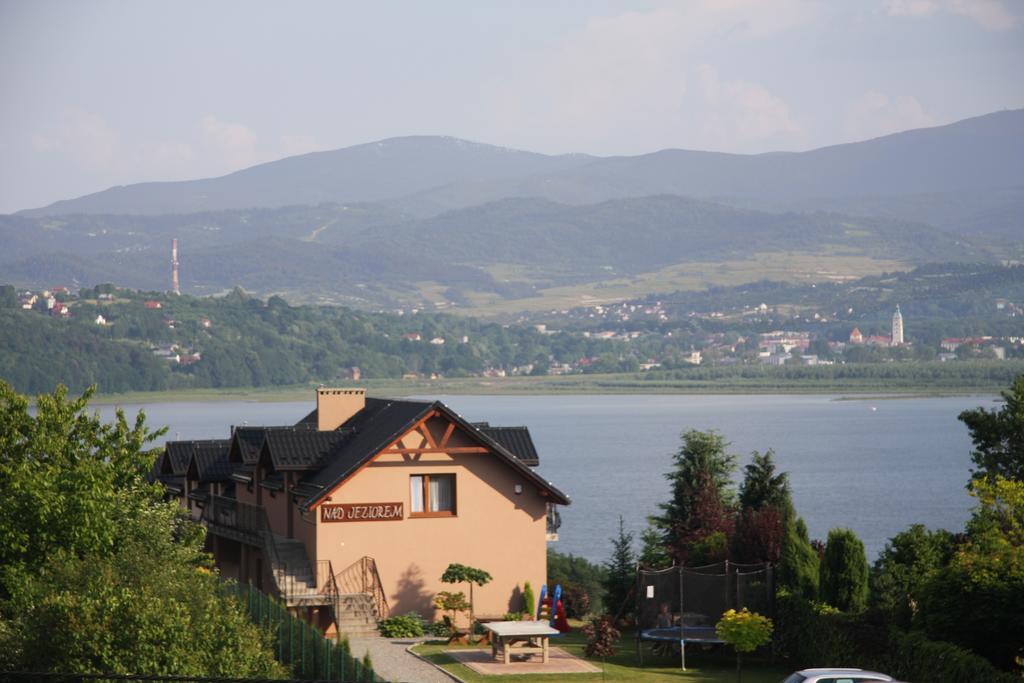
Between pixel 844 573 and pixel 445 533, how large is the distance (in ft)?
31.0

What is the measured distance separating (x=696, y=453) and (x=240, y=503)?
1279 cm

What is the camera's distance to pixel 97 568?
22906 millimetres

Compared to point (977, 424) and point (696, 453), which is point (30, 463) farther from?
point (977, 424)

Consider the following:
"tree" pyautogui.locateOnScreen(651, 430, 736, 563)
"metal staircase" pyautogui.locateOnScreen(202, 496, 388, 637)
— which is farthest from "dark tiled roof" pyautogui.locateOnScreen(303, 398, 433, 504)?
"tree" pyautogui.locateOnScreen(651, 430, 736, 563)

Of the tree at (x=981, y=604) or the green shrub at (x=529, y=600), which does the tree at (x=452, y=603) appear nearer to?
the green shrub at (x=529, y=600)

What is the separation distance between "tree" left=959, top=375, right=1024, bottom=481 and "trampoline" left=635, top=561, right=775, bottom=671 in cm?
983

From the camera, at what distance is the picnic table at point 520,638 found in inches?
1103

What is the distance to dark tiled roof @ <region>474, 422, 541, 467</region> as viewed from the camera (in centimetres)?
3544

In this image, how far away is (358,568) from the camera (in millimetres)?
32938

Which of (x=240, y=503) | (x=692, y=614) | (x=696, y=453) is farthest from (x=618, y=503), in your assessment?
(x=692, y=614)

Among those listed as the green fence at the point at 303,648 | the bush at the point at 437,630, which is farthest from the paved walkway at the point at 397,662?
the green fence at the point at 303,648

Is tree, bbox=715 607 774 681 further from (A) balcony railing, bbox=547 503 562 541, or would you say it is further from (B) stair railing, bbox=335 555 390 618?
(A) balcony railing, bbox=547 503 562 541

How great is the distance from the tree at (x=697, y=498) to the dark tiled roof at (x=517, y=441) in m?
4.70

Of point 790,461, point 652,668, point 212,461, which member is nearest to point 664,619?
point 652,668
